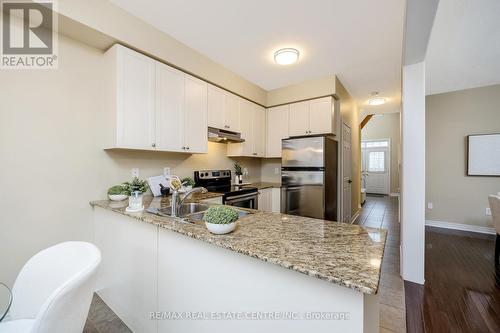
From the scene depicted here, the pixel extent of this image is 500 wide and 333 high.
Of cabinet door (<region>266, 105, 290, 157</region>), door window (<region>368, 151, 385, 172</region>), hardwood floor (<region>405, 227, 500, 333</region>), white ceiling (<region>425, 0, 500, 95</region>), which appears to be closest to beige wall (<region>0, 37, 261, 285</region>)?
cabinet door (<region>266, 105, 290, 157</region>)

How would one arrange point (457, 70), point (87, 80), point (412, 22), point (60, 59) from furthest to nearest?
1. point (457, 70)
2. point (87, 80)
3. point (60, 59)
4. point (412, 22)

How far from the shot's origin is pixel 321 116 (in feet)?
11.0

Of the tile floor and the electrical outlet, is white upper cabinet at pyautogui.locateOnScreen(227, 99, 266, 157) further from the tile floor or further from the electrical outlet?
the tile floor

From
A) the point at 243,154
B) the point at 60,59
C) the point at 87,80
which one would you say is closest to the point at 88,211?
the point at 87,80

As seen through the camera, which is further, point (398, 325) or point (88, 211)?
point (88, 211)

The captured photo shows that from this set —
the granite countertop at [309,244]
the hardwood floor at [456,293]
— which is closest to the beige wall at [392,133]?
the hardwood floor at [456,293]

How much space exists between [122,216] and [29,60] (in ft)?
4.88

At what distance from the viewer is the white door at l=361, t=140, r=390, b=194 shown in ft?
27.8

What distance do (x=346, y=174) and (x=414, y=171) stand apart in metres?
1.83

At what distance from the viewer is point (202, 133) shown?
9.04 ft

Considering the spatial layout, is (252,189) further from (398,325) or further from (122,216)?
(398,325)

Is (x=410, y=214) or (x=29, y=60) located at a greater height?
(x=29, y=60)

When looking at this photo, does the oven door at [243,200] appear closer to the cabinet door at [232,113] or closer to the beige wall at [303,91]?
the cabinet door at [232,113]

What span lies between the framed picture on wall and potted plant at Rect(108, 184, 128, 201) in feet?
18.9
